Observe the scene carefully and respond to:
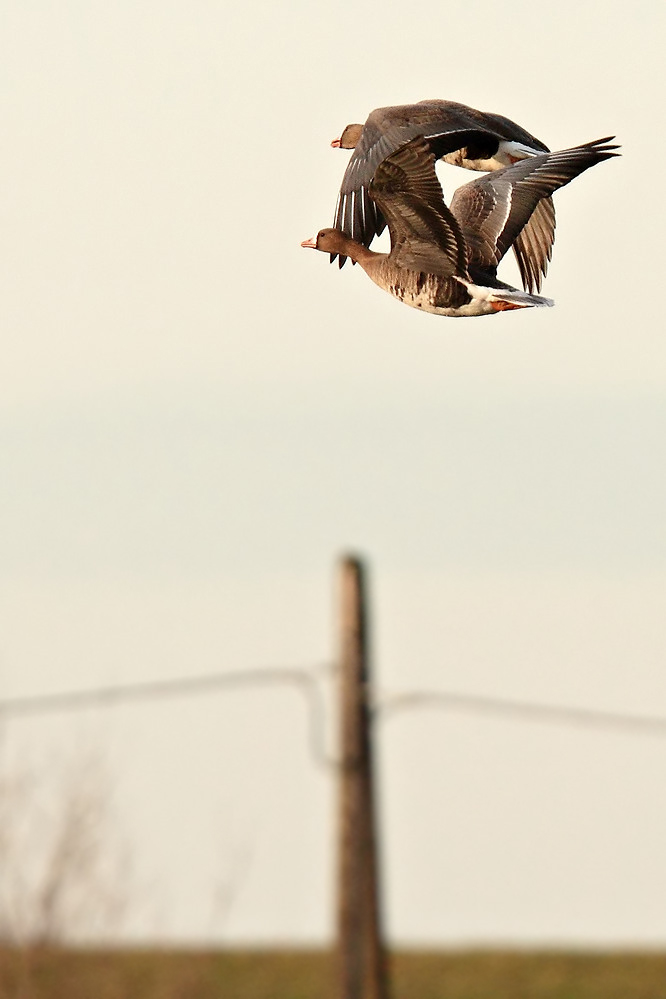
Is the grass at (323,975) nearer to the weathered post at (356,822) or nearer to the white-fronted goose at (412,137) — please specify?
the weathered post at (356,822)

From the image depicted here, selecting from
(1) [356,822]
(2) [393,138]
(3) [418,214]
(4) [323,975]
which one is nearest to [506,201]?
(3) [418,214]

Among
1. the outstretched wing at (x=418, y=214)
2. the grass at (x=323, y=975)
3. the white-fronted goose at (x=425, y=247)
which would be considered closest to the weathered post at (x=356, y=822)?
the white-fronted goose at (x=425, y=247)

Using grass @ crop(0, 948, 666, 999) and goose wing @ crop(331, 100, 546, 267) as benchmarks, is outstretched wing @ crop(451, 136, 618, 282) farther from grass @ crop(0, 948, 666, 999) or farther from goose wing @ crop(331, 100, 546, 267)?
grass @ crop(0, 948, 666, 999)

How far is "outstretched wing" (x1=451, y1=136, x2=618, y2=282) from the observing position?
5.48 metres

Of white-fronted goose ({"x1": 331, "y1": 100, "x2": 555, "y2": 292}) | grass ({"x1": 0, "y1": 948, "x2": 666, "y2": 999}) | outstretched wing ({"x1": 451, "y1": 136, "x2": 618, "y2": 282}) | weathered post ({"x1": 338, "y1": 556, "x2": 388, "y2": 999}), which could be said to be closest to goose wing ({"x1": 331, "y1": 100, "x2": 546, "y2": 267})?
white-fronted goose ({"x1": 331, "y1": 100, "x2": 555, "y2": 292})

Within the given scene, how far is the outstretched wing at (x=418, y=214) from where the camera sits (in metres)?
4.88

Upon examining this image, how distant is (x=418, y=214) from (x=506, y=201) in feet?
3.33

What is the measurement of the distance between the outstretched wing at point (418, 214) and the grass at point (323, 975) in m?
20.8

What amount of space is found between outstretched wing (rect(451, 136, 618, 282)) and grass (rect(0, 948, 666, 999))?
1996 centimetres

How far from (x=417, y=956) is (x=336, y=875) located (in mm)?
20657

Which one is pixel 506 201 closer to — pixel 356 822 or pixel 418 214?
pixel 418 214

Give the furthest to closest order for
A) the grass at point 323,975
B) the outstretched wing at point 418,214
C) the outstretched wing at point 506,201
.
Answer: the grass at point 323,975
the outstretched wing at point 506,201
the outstretched wing at point 418,214

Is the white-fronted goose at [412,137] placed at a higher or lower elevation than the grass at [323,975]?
higher

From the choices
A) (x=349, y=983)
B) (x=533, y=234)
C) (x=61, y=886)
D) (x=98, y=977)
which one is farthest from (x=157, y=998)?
(x=533, y=234)
